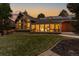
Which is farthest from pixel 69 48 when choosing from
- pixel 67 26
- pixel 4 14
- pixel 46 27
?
pixel 4 14

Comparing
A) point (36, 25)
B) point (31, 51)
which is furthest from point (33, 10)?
point (31, 51)

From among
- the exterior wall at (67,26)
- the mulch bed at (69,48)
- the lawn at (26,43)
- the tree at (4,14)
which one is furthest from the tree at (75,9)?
the tree at (4,14)

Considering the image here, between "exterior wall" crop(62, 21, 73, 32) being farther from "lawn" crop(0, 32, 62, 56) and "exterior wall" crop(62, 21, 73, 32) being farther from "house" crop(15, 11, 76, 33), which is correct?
"lawn" crop(0, 32, 62, 56)

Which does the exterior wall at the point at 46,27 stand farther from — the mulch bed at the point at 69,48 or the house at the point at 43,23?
the mulch bed at the point at 69,48

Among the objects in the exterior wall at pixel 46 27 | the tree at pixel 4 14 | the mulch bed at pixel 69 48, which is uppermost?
the tree at pixel 4 14

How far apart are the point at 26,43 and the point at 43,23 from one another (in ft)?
1.35

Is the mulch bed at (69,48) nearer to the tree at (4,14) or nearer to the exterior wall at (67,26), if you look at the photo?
the exterior wall at (67,26)

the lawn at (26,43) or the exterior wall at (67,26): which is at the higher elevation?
the exterior wall at (67,26)

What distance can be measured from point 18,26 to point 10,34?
18cm

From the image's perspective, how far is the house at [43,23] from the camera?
21.4 feet

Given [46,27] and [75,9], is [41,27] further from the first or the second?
[75,9]

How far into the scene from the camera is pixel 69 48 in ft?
21.4

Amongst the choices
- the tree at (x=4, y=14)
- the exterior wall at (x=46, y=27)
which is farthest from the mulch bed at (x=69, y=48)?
the tree at (x=4, y=14)

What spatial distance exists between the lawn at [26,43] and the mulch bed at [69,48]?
0.12 meters
